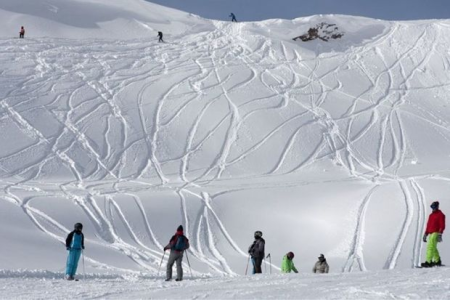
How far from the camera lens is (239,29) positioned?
1949 inches

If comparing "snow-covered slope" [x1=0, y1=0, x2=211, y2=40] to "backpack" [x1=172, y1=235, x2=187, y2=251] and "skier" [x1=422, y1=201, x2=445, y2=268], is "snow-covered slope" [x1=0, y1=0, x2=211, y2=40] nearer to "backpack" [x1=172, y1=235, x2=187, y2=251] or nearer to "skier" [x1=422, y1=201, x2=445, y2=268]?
"backpack" [x1=172, y1=235, x2=187, y2=251]

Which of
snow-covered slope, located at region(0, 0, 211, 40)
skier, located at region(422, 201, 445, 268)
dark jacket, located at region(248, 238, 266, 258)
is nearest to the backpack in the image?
dark jacket, located at region(248, 238, 266, 258)

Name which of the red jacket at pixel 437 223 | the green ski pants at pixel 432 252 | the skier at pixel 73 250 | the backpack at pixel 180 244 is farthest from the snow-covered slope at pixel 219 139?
the red jacket at pixel 437 223

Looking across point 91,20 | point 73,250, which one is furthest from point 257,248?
point 91,20

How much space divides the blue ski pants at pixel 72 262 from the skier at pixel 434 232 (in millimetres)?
7045

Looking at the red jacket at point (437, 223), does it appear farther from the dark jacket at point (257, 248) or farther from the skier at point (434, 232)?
the dark jacket at point (257, 248)

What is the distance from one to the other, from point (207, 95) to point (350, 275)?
24.3m

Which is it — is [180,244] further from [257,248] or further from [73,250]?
[73,250]

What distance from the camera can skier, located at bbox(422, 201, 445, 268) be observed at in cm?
1258

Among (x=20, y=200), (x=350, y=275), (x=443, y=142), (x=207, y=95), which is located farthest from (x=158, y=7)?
(x=350, y=275)

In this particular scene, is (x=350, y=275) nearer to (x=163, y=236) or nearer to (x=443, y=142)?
(x=163, y=236)

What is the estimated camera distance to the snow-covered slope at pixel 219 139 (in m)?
19.4

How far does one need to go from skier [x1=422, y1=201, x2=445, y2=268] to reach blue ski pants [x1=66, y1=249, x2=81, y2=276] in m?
7.04

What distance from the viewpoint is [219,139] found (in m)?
30.5
